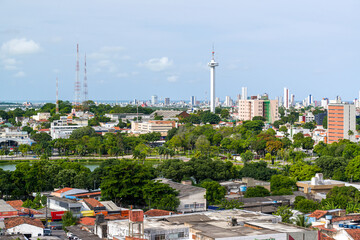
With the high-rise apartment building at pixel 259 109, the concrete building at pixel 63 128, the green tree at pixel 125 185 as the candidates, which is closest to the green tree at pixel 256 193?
the green tree at pixel 125 185

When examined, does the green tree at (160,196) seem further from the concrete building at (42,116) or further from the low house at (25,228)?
the concrete building at (42,116)

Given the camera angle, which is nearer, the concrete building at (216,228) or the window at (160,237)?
the concrete building at (216,228)

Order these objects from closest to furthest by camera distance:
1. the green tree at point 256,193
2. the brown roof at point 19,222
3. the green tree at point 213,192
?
the brown roof at point 19,222
the green tree at point 213,192
the green tree at point 256,193

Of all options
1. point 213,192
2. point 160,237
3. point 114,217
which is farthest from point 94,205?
point 160,237

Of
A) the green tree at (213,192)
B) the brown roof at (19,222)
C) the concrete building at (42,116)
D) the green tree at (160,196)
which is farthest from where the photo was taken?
the concrete building at (42,116)

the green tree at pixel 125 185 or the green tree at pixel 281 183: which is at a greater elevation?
the green tree at pixel 125 185

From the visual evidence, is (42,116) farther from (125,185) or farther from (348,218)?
(348,218)
